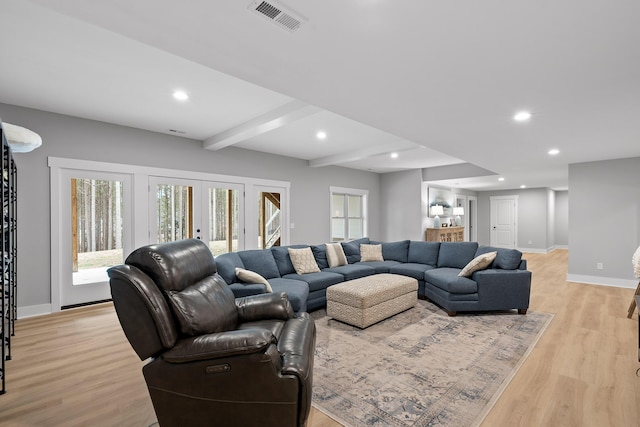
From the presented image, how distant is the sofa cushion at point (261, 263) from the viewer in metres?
3.97

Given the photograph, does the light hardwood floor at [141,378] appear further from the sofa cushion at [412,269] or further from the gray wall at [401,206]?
the gray wall at [401,206]

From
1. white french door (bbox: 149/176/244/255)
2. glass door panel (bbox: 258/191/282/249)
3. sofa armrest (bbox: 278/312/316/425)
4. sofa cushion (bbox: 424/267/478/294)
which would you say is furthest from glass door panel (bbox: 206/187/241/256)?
sofa armrest (bbox: 278/312/316/425)

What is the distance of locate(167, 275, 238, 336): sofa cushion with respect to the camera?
170cm

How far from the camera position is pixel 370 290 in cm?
350

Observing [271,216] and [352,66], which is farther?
[271,216]

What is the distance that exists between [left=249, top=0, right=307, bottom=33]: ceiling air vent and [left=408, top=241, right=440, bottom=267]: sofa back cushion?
433cm

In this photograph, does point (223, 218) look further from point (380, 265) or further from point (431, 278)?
point (431, 278)

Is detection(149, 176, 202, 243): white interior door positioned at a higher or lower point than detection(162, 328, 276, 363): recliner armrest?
higher

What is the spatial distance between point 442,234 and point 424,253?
3.42m

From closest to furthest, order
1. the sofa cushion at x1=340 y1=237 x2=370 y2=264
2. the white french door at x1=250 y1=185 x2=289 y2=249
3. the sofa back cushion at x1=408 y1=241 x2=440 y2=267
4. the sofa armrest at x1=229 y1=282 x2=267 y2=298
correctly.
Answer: the sofa armrest at x1=229 y1=282 x2=267 y2=298 < the sofa back cushion at x1=408 y1=241 x2=440 y2=267 < the sofa cushion at x1=340 y1=237 x2=370 y2=264 < the white french door at x1=250 y1=185 x2=289 y2=249

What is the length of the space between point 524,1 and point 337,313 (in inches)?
122

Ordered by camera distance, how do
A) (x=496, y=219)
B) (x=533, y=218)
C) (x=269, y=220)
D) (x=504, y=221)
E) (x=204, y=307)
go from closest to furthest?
(x=204, y=307)
(x=269, y=220)
(x=533, y=218)
(x=504, y=221)
(x=496, y=219)

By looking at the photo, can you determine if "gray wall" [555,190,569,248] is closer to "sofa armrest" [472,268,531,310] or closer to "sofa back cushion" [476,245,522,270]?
"sofa back cushion" [476,245,522,270]

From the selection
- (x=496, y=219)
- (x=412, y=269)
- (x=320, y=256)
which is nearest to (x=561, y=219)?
(x=496, y=219)
